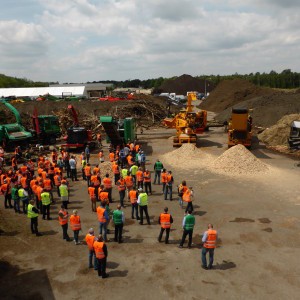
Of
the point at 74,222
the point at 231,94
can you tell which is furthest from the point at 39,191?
the point at 231,94

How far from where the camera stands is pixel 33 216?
1333cm

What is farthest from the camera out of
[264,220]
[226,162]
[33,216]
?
[226,162]

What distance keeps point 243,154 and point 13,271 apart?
1694cm

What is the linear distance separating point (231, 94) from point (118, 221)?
Answer: 58.5 m

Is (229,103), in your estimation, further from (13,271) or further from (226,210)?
(13,271)

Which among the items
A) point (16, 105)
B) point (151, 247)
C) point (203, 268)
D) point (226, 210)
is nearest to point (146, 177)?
point (226, 210)

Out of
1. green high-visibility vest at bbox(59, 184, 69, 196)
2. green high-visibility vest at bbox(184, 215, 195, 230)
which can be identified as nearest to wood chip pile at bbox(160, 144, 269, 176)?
green high-visibility vest at bbox(59, 184, 69, 196)

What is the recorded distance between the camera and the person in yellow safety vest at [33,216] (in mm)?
13234

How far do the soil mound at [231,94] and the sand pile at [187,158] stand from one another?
1526 inches

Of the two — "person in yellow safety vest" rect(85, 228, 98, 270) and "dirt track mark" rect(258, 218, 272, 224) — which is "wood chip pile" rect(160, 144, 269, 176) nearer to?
"dirt track mark" rect(258, 218, 272, 224)

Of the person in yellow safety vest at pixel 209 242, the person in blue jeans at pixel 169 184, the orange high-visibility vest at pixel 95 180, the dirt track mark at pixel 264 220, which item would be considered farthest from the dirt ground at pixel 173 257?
the orange high-visibility vest at pixel 95 180

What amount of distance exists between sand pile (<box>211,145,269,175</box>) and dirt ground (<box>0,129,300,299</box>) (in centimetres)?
376

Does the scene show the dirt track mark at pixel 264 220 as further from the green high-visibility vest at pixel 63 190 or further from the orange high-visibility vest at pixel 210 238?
the green high-visibility vest at pixel 63 190

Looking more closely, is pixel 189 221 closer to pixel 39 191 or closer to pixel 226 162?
pixel 39 191
